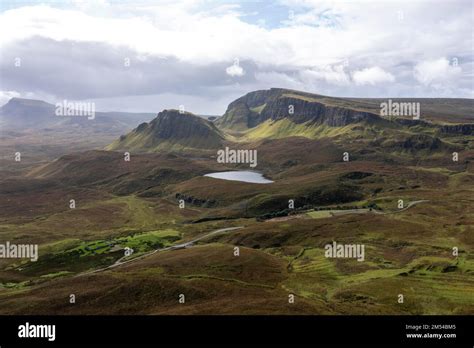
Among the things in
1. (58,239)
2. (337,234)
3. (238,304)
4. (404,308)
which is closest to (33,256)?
(58,239)

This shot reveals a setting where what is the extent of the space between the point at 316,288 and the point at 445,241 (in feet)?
202

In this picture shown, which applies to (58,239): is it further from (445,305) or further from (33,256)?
(445,305)

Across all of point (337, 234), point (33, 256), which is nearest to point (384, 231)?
point (337, 234)

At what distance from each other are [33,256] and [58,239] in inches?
1092

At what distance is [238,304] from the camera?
8156 centimetres

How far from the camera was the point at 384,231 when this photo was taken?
147 metres
